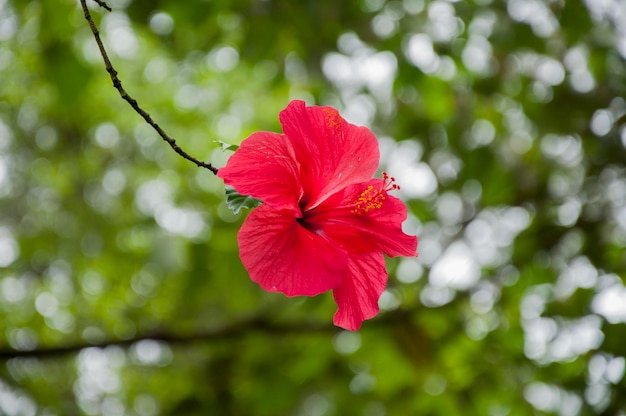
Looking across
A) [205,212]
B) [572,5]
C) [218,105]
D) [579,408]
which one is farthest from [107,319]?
[572,5]

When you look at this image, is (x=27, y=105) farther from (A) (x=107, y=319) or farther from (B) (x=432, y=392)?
(B) (x=432, y=392)

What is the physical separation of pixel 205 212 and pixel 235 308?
0.50 metres

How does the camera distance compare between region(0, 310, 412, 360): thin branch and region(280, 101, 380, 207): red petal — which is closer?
region(280, 101, 380, 207): red petal

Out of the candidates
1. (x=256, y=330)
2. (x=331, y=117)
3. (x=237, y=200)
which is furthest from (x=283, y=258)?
(x=256, y=330)

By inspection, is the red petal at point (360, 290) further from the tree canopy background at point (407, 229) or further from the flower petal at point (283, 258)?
the tree canopy background at point (407, 229)

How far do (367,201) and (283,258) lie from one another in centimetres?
16

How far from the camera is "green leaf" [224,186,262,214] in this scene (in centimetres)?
85

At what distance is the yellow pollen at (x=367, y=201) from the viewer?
3.15ft

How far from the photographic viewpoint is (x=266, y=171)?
0.88 meters

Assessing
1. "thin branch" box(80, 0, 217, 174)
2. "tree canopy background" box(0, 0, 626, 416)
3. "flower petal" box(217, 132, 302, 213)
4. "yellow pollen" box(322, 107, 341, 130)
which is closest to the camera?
"thin branch" box(80, 0, 217, 174)

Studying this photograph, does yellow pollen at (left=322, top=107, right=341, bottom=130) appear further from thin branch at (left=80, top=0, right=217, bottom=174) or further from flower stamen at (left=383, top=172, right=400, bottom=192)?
thin branch at (left=80, top=0, right=217, bottom=174)

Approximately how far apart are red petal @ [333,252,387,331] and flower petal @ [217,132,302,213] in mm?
131

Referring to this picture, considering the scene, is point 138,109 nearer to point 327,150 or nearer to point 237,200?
point 237,200

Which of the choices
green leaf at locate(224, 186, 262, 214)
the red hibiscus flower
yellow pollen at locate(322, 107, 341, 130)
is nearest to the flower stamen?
the red hibiscus flower
